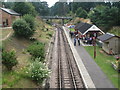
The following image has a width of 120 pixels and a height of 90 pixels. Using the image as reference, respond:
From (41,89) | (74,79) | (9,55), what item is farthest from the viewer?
(74,79)

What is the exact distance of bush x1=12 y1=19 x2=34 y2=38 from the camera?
30.7 meters

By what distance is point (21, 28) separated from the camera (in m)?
31.1

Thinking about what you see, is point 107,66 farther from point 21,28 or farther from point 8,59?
point 21,28

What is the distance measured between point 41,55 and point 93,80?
794 cm

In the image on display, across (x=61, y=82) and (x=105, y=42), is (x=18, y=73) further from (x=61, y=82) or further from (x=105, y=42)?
(x=105, y=42)

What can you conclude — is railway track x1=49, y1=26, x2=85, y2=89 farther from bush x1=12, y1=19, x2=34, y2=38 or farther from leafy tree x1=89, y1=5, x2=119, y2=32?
leafy tree x1=89, y1=5, x2=119, y2=32

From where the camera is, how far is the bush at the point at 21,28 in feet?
101

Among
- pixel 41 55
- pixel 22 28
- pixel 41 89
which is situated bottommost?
pixel 41 89

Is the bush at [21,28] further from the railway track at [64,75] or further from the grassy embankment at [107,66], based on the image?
the grassy embankment at [107,66]

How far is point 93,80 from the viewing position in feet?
57.2

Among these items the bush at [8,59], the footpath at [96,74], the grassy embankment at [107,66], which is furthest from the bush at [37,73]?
the grassy embankment at [107,66]

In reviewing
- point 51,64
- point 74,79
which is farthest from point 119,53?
point 74,79

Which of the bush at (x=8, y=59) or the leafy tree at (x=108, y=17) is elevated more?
the leafy tree at (x=108, y=17)

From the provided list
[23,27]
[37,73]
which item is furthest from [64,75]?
[23,27]
